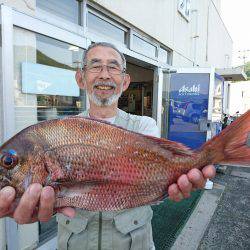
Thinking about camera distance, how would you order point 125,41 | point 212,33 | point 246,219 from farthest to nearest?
1. point 212,33
2. point 125,41
3. point 246,219

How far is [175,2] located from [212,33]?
7321 mm

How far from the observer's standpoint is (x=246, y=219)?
16.8ft

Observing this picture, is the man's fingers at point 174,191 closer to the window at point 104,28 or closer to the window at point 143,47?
the window at point 104,28

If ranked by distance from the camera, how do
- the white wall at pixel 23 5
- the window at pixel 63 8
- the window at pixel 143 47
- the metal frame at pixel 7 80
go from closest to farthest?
the metal frame at pixel 7 80
the white wall at pixel 23 5
the window at pixel 63 8
the window at pixel 143 47

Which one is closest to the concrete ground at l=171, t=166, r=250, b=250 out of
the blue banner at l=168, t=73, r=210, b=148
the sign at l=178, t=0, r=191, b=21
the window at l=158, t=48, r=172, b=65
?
the blue banner at l=168, t=73, r=210, b=148

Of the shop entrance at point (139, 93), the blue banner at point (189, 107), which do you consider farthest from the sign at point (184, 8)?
the blue banner at point (189, 107)

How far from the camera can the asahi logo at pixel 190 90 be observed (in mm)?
7090

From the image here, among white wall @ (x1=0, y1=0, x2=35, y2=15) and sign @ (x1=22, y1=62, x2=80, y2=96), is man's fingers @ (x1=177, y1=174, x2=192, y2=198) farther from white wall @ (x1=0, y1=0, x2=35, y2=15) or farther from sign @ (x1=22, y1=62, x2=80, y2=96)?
white wall @ (x1=0, y1=0, x2=35, y2=15)

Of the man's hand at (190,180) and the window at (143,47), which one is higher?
the window at (143,47)

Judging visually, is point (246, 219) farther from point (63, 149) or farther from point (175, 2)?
point (175, 2)

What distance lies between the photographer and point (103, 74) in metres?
1.89

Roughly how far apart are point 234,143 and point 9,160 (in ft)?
3.39

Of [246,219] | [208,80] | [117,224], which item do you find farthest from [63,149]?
[208,80]

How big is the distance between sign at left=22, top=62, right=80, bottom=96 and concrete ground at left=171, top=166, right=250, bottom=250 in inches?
106
